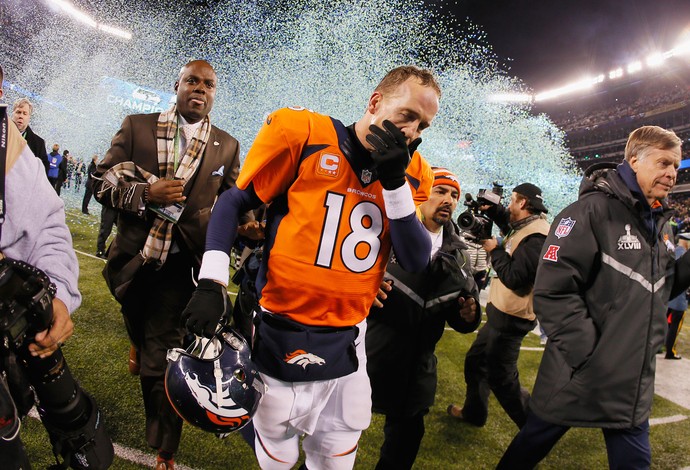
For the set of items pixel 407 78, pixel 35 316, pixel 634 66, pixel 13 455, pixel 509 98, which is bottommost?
Result: pixel 13 455

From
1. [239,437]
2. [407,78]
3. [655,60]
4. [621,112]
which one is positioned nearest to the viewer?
[407,78]

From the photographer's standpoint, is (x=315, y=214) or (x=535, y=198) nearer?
(x=315, y=214)

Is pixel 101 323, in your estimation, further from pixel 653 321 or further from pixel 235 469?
pixel 653 321

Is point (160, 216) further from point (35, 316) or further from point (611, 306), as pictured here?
point (611, 306)

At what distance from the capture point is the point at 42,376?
1.50 metres

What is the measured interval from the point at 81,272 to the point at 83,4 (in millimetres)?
36257

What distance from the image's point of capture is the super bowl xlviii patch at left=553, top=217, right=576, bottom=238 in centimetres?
246

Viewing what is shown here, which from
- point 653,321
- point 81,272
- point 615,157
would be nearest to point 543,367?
point 653,321

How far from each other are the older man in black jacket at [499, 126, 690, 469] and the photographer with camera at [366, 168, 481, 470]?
46cm

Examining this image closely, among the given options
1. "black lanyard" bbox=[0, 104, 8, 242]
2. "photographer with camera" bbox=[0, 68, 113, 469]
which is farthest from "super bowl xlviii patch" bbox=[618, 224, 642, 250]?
"black lanyard" bbox=[0, 104, 8, 242]

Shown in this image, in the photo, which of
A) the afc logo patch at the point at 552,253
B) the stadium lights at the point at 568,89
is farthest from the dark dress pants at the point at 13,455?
the stadium lights at the point at 568,89

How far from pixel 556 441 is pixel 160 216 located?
260 centimetres

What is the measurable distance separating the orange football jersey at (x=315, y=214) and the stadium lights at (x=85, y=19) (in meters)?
38.9

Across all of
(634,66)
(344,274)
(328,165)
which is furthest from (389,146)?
(634,66)
